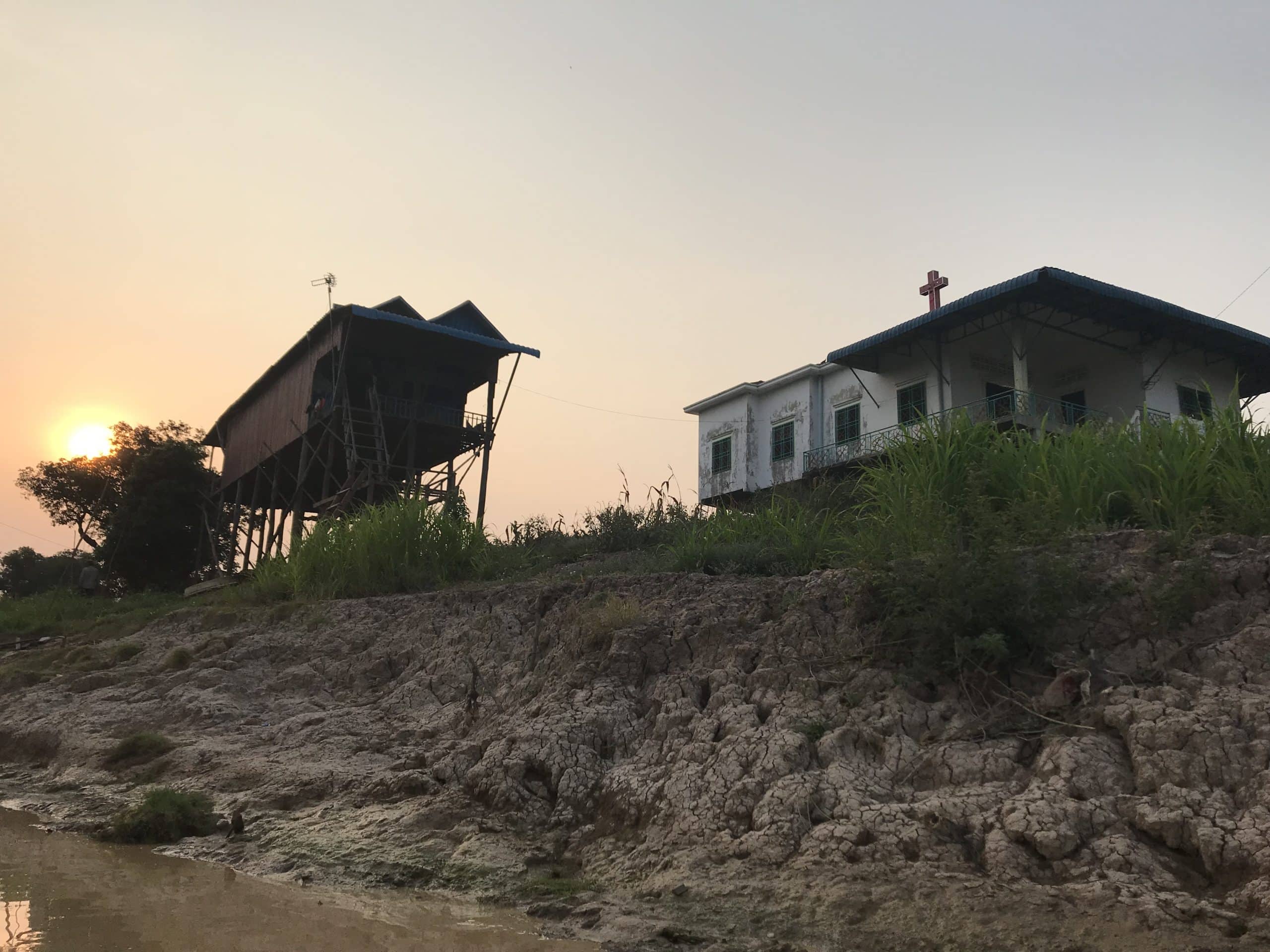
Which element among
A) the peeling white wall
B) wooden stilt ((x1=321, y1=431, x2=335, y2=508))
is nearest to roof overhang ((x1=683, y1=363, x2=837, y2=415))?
the peeling white wall

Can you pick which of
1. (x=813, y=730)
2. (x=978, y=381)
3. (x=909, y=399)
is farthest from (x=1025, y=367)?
(x=813, y=730)

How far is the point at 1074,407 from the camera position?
1961 cm

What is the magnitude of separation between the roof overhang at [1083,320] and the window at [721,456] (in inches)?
215

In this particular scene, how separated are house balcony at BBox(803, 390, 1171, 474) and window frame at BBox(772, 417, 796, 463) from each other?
1202mm

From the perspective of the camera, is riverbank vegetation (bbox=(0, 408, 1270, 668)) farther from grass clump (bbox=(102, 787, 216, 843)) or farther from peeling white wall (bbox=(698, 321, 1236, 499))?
peeling white wall (bbox=(698, 321, 1236, 499))

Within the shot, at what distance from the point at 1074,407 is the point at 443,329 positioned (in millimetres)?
13516

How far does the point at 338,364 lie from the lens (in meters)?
21.1

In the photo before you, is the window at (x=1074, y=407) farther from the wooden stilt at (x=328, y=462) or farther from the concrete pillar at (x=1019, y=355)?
the wooden stilt at (x=328, y=462)

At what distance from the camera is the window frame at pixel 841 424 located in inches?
888

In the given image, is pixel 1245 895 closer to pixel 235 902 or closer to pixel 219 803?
pixel 235 902

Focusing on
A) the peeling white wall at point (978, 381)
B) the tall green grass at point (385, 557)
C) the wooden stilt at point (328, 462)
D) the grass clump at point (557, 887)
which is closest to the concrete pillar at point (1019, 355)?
the peeling white wall at point (978, 381)

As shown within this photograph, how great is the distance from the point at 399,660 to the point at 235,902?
4.14 meters

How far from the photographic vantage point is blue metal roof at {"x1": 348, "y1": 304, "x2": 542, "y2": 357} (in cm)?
2045

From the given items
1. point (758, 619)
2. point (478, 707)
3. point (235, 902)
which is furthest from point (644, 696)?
point (235, 902)
